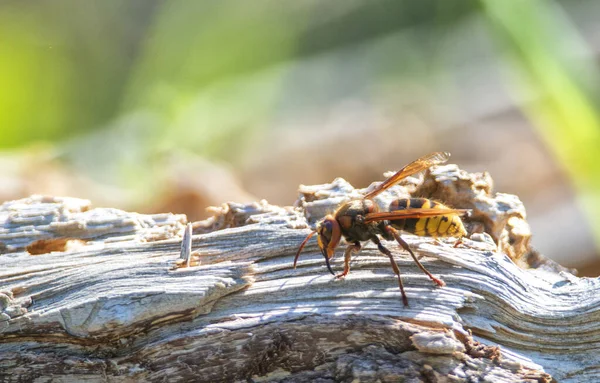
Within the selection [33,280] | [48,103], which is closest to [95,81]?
[48,103]

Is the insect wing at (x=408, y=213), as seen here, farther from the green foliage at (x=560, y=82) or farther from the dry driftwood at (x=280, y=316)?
the green foliage at (x=560, y=82)

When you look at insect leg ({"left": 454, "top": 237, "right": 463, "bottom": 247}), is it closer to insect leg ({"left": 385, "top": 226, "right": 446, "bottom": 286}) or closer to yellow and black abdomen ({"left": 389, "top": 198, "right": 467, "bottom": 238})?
yellow and black abdomen ({"left": 389, "top": 198, "right": 467, "bottom": 238})

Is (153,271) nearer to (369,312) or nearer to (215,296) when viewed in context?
(215,296)

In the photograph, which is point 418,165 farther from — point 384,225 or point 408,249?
point 408,249

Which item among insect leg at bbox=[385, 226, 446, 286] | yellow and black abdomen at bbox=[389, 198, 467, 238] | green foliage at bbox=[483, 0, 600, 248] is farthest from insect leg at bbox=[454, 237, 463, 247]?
green foliage at bbox=[483, 0, 600, 248]

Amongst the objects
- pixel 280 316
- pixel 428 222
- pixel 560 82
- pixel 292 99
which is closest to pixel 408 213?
pixel 428 222

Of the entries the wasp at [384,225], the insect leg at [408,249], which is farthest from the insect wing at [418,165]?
the insect leg at [408,249]
